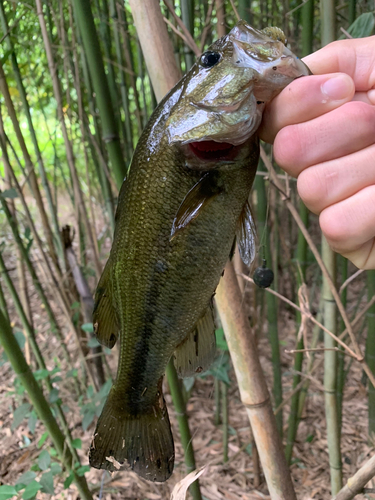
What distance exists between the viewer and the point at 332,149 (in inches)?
19.8

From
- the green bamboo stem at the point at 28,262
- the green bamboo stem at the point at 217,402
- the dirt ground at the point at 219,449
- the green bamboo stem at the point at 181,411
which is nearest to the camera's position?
the green bamboo stem at the point at 181,411

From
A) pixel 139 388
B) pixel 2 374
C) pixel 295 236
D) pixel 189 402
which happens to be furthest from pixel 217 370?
pixel 295 236

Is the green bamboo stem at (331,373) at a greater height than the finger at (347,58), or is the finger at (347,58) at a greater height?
the finger at (347,58)

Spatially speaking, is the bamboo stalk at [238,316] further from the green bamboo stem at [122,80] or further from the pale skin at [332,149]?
the green bamboo stem at [122,80]

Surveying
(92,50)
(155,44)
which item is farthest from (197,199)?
(92,50)

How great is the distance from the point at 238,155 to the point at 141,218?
19 centimetres

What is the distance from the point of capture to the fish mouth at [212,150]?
581 millimetres

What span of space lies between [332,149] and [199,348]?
0.42 metres

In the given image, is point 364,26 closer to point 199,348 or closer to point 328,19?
point 328,19

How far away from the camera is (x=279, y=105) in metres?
0.52

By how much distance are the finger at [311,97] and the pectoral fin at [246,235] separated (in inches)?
6.5

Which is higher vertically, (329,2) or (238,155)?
(329,2)

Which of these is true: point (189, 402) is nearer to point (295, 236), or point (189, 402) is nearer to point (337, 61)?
point (295, 236)

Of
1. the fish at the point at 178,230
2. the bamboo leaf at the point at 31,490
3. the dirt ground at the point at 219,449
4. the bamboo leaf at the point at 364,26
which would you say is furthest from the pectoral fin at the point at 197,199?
the dirt ground at the point at 219,449
